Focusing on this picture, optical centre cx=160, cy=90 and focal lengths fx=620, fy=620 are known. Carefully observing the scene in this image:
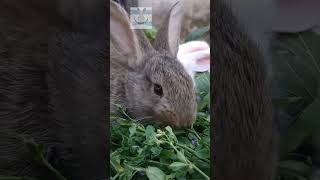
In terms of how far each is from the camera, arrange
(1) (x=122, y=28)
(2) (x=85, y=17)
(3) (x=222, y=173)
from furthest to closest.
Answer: (1) (x=122, y=28) → (2) (x=85, y=17) → (3) (x=222, y=173)

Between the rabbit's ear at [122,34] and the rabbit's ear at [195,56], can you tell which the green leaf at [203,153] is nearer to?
the rabbit's ear at [195,56]

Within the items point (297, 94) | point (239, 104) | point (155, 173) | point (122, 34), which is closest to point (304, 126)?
point (297, 94)

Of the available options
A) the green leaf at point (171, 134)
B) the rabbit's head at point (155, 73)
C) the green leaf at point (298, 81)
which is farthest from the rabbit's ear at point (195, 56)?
the green leaf at point (298, 81)

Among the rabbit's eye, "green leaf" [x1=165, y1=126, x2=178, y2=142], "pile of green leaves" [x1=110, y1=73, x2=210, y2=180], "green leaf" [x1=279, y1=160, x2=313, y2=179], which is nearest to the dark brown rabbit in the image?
"green leaf" [x1=279, y1=160, x2=313, y2=179]

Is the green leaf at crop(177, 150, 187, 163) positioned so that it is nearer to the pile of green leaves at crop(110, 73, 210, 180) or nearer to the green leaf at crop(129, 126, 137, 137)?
the pile of green leaves at crop(110, 73, 210, 180)

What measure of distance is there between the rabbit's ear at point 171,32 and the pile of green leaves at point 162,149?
190mm

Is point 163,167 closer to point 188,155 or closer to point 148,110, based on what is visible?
point 188,155

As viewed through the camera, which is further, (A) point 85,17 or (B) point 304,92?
(A) point 85,17

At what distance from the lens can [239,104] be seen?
89.4 inches

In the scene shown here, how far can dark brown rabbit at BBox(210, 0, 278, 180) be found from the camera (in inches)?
88.0

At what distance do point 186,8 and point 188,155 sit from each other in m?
0.64

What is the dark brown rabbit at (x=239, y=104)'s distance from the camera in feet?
7.33

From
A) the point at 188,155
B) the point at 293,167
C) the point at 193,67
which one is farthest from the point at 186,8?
the point at 293,167

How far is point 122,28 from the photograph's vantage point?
2803 millimetres
